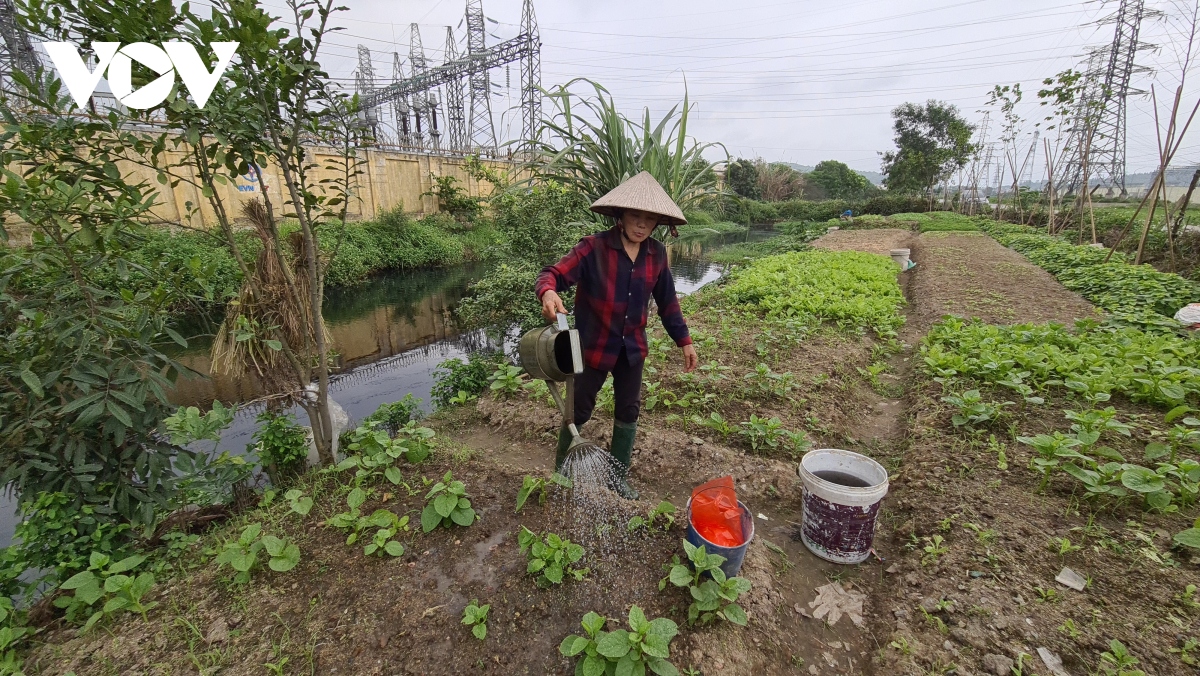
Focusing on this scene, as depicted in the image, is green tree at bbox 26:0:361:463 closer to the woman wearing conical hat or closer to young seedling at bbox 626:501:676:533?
A: the woman wearing conical hat

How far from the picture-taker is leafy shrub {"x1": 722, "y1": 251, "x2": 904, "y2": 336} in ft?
18.8

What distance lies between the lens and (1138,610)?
5.58ft

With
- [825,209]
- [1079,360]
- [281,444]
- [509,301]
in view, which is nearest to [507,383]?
[509,301]

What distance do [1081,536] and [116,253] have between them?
14.6ft

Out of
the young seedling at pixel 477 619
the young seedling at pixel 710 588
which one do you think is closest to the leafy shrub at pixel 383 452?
the young seedling at pixel 477 619

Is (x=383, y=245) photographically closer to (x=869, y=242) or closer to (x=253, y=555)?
(x=253, y=555)

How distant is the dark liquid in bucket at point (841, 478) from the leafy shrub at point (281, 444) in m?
3.39

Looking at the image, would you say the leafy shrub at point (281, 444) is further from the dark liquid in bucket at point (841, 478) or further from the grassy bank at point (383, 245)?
the grassy bank at point (383, 245)

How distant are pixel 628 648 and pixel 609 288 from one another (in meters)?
1.48

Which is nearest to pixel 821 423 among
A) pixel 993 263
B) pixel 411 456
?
pixel 411 456

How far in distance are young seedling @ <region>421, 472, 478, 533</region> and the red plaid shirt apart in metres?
0.90

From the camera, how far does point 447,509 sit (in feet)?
7.31

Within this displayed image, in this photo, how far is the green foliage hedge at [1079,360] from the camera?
2994 mm

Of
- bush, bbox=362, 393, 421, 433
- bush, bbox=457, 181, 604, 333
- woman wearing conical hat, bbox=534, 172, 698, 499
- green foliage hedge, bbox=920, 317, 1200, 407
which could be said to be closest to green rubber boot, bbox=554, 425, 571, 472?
woman wearing conical hat, bbox=534, 172, 698, 499
